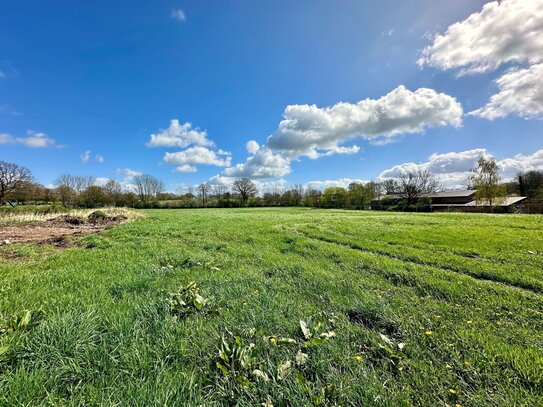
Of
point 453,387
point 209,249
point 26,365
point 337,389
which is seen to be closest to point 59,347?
point 26,365

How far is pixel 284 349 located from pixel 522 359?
2861mm

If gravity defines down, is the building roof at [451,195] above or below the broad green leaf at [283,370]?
above

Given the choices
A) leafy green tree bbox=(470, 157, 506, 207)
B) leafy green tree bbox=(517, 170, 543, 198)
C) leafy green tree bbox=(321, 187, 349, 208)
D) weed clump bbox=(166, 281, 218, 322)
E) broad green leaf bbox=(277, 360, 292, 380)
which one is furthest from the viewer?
leafy green tree bbox=(321, 187, 349, 208)

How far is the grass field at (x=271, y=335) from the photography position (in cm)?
208

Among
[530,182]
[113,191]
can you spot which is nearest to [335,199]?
[530,182]

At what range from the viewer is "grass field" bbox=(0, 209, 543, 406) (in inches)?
82.0

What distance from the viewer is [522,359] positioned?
2.61 metres

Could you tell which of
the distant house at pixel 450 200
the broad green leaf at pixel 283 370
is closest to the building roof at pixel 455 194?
the distant house at pixel 450 200

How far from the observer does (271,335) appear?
2.96 metres

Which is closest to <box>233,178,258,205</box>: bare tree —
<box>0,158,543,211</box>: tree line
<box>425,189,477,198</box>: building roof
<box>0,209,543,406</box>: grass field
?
<box>0,158,543,211</box>: tree line

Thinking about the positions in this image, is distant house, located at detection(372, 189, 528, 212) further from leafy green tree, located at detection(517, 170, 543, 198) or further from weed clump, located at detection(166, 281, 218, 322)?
weed clump, located at detection(166, 281, 218, 322)

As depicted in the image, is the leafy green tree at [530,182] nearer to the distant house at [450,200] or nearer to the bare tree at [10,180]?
the distant house at [450,200]

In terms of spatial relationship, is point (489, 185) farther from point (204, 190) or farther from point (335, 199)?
point (204, 190)

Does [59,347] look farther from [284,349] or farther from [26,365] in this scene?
[284,349]
